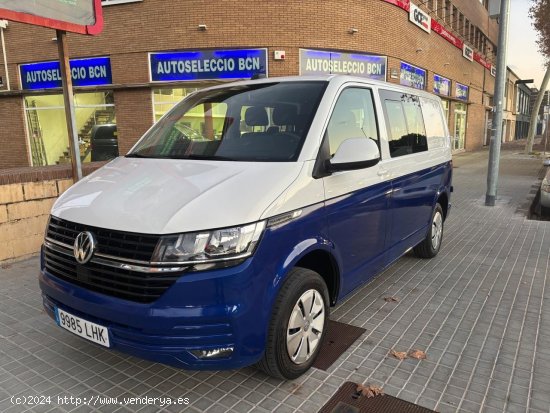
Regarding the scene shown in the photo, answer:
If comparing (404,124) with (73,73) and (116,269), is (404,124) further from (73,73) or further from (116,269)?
(73,73)

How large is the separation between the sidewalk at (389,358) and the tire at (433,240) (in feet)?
1.13

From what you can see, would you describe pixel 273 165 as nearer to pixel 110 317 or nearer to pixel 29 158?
pixel 110 317

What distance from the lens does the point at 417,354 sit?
3.34 m

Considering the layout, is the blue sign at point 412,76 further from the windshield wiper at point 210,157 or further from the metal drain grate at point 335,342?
the windshield wiper at point 210,157

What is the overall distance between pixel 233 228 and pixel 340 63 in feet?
42.9

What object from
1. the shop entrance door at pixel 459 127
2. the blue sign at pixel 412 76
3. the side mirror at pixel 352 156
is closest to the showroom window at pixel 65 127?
the blue sign at pixel 412 76

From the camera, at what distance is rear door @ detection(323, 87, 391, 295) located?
3232 mm

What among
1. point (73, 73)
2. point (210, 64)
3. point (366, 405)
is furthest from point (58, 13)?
point (73, 73)

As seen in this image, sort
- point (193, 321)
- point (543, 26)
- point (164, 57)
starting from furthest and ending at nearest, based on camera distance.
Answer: point (543, 26) → point (164, 57) → point (193, 321)

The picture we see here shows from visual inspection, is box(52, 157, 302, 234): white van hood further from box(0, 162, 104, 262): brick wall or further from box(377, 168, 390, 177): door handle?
box(0, 162, 104, 262): brick wall

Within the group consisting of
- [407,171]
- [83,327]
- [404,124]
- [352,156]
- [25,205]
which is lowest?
[83,327]

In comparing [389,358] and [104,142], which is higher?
[104,142]

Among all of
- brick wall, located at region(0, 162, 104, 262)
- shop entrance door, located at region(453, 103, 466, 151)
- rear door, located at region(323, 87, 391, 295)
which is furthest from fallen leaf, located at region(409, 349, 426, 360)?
shop entrance door, located at region(453, 103, 466, 151)

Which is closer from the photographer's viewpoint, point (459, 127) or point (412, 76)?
point (412, 76)
